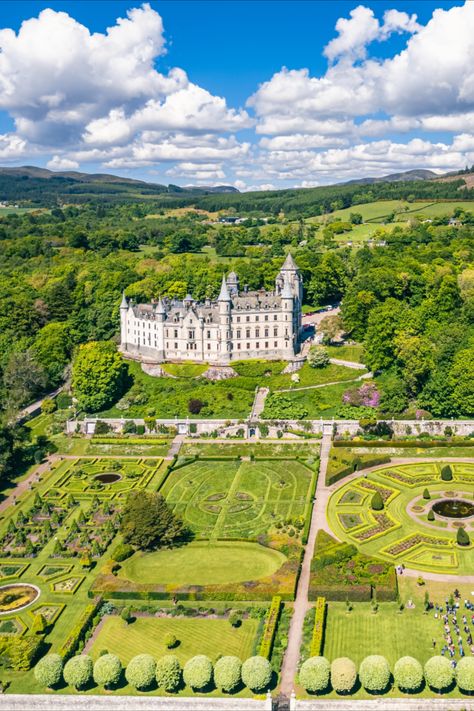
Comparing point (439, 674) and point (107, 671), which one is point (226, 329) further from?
point (439, 674)

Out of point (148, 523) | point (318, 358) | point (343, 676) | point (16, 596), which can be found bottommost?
point (16, 596)

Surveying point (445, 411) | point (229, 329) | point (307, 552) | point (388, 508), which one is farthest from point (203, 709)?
point (229, 329)

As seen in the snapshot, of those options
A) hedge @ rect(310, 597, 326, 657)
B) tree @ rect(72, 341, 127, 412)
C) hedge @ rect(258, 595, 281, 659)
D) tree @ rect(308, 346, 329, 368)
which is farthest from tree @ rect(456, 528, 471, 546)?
tree @ rect(72, 341, 127, 412)

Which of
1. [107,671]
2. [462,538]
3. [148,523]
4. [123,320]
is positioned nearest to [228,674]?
[107,671]

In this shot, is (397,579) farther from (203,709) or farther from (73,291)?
(73,291)

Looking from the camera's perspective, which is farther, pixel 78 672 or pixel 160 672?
pixel 78 672

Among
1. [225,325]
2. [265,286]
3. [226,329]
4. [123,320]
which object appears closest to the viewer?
[225,325]

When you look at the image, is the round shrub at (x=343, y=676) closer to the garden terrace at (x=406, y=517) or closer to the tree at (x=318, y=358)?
the garden terrace at (x=406, y=517)
